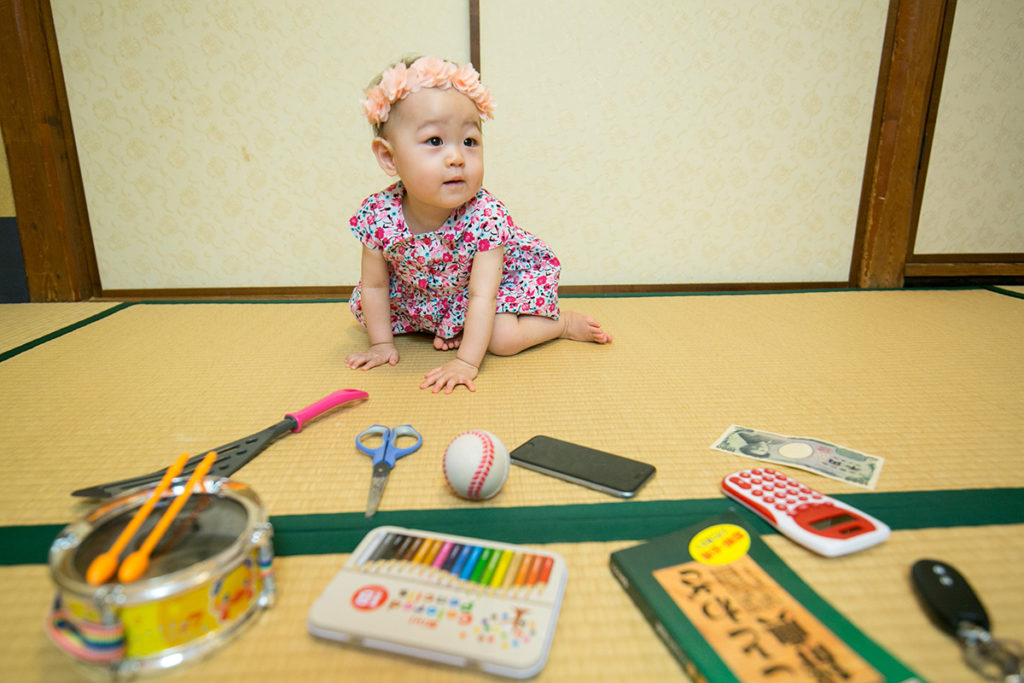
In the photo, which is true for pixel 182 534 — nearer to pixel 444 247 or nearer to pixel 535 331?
pixel 444 247

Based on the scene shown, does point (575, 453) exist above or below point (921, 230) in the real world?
below

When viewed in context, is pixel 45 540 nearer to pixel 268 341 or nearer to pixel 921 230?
pixel 268 341

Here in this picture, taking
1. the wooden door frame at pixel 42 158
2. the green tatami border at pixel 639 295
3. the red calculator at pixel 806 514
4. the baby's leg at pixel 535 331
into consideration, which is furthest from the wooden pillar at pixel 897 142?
the wooden door frame at pixel 42 158

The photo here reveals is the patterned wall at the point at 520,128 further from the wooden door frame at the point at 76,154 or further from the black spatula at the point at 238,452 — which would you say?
the black spatula at the point at 238,452

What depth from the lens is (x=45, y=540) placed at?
0.62 metres

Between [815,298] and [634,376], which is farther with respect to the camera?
[815,298]

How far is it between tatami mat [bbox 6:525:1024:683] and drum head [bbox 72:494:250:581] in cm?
9

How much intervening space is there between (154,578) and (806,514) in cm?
62

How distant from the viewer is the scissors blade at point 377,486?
66cm

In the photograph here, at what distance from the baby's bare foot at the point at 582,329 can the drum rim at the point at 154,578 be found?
2.85 feet

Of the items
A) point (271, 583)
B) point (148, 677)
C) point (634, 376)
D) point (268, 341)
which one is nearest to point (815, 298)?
point (634, 376)

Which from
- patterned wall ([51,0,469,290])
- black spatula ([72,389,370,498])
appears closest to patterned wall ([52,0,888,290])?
patterned wall ([51,0,469,290])

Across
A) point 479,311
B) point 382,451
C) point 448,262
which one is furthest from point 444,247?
point 382,451

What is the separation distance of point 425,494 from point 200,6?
1613 millimetres
